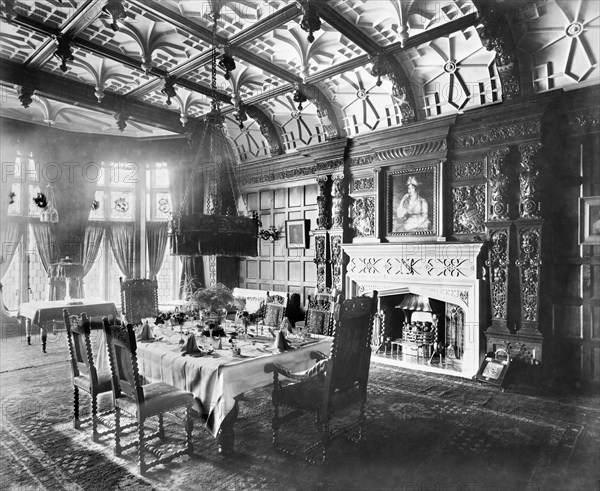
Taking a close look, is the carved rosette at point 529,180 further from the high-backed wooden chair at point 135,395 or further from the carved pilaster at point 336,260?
the high-backed wooden chair at point 135,395

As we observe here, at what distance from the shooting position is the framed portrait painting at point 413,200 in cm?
630

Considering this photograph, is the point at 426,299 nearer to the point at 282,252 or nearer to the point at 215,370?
the point at 282,252

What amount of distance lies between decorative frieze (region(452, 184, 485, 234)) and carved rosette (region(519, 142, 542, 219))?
590mm

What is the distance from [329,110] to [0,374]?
6.53 metres

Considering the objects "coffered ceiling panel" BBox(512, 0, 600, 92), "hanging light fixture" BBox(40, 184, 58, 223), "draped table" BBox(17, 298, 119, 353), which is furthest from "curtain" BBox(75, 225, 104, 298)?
"coffered ceiling panel" BBox(512, 0, 600, 92)

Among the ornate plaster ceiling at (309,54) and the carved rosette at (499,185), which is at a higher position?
the ornate plaster ceiling at (309,54)

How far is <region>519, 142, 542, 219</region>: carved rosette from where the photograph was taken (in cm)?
525

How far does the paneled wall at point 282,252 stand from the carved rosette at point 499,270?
3.38 metres

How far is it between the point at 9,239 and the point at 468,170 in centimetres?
891

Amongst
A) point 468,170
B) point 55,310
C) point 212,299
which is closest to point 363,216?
point 468,170

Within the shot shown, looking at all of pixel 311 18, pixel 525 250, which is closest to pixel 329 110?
pixel 311 18

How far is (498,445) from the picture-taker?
3.48m

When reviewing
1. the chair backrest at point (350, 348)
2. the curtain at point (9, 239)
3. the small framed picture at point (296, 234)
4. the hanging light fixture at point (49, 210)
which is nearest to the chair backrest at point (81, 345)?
the chair backrest at point (350, 348)

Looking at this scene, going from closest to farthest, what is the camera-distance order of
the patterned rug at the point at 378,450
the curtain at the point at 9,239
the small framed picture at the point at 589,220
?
1. the patterned rug at the point at 378,450
2. the small framed picture at the point at 589,220
3. the curtain at the point at 9,239
